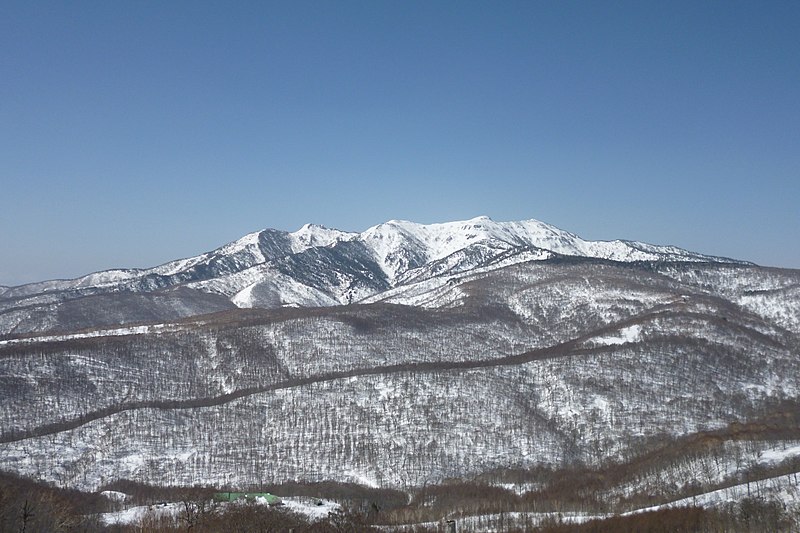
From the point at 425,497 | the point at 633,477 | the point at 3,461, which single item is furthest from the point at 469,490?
the point at 3,461

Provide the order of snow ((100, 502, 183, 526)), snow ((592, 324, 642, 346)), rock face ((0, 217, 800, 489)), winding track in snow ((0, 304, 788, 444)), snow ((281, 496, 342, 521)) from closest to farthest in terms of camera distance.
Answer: snow ((100, 502, 183, 526))
snow ((281, 496, 342, 521))
rock face ((0, 217, 800, 489))
winding track in snow ((0, 304, 788, 444))
snow ((592, 324, 642, 346))

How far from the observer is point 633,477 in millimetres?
121688

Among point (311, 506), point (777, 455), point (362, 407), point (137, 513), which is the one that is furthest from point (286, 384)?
point (777, 455)

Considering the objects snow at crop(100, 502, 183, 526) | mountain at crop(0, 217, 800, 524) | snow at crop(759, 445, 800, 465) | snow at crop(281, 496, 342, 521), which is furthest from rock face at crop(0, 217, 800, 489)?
snow at crop(759, 445, 800, 465)

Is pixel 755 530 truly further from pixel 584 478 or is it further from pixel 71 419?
pixel 71 419

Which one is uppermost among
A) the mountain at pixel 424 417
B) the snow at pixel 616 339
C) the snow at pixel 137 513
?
the snow at pixel 616 339

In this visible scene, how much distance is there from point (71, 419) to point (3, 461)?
24307 millimetres

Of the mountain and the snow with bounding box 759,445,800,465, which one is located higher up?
the mountain

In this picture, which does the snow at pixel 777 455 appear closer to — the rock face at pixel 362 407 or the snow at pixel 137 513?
the rock face at pixel 362 407

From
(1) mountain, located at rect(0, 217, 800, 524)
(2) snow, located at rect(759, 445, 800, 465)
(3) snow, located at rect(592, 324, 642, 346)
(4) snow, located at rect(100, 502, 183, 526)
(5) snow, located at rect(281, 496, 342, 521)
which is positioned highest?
(3) snow, located at rect(592, 324, 642, 346)

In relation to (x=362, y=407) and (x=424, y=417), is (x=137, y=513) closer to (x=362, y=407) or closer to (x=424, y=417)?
(x=362, y=407)

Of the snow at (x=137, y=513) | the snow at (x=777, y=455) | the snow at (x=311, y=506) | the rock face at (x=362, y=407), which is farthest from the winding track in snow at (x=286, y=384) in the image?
the snow at (x=777, y=455)

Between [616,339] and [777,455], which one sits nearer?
[777,455]

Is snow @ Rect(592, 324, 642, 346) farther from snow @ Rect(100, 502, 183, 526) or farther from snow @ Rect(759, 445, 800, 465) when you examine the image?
snow @ Rect(100, 502, 183, 526)
